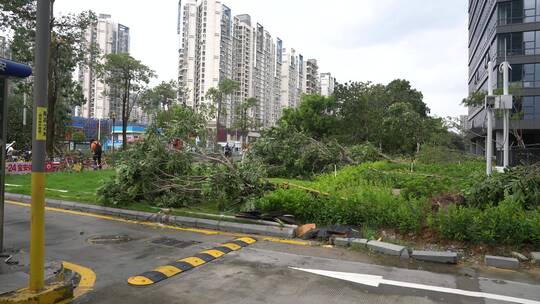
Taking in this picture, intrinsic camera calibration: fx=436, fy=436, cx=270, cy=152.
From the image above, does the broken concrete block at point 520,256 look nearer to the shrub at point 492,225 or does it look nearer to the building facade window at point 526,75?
the shrub at point 492,225

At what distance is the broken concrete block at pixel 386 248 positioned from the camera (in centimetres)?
686

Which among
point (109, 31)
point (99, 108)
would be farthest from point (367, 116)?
point (99, 108)

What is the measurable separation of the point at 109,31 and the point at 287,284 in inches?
2591

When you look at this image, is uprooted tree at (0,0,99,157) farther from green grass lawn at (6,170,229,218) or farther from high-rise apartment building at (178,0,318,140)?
high-rise apartment building at (178,0,318,140)

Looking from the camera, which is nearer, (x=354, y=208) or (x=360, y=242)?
(x=360, y=242)

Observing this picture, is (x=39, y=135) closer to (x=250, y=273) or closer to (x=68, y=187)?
(x=250, y=273)

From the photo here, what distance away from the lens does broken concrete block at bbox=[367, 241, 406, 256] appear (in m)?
6.86

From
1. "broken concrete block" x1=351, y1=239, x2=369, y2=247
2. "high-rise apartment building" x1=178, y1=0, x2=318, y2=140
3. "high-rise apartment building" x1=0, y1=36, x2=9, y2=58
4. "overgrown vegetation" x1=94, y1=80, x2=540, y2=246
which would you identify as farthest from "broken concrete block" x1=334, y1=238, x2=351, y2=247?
"high-rise apartment building" x1=178, y1=0, x2=318, y2=140

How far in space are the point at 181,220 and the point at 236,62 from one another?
264ft

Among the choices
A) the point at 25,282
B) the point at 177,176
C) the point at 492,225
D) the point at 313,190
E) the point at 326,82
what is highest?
the point at 326,82

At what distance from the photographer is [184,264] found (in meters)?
5.97

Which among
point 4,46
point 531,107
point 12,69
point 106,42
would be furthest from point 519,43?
point 106,42

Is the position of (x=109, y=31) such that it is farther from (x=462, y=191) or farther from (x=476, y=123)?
(x=462, y=191)

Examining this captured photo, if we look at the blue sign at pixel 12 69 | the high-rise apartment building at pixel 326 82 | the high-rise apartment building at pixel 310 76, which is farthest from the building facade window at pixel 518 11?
the high-rise apartment building at pixel 326 82
